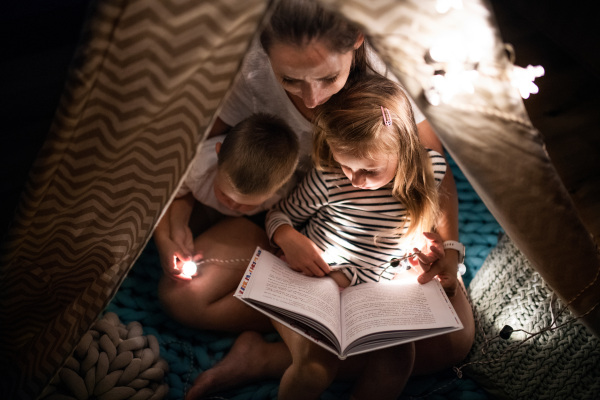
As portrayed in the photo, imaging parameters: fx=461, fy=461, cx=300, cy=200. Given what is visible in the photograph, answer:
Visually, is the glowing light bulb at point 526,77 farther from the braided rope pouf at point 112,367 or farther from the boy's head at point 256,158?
the braided rope pouf at point 112,367

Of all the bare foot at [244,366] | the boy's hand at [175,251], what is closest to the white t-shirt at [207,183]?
the boy's hand at [175,251]

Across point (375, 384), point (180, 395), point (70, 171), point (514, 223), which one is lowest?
point (180, 395)

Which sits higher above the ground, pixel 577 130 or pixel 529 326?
pixel 577 130

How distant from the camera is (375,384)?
966 millimetres

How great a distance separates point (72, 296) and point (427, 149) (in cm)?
83

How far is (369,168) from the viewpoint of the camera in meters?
0.95

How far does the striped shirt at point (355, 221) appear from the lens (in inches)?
42.8

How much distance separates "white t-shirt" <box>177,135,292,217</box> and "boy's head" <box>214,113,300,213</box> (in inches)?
4.4

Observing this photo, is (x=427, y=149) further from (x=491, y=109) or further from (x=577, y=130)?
(x=491, y=109)

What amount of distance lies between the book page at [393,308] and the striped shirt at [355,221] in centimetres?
8

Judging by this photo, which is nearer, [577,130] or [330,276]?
[577,130]

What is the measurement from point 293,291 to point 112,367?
15.2 inches

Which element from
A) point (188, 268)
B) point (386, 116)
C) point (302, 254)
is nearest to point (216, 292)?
point (188, 268)

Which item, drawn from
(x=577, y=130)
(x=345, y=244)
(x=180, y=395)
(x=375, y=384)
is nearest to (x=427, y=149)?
(x=345, y=244)
